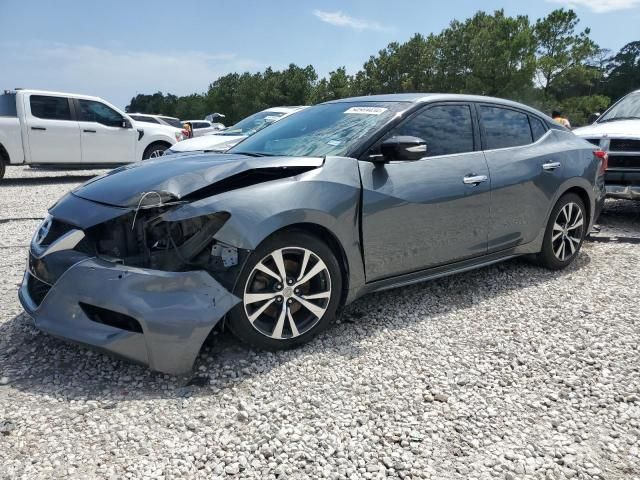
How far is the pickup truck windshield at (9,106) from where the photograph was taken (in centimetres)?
1089

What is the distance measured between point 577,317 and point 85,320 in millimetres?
3208

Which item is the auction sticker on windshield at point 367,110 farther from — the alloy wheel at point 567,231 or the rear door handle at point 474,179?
the alloy wheel at point 567,231

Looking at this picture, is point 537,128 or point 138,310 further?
point 537,128

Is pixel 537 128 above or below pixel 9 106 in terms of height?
below

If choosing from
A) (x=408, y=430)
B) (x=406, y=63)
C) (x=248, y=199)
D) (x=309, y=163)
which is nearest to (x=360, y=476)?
(x=408, y=430)

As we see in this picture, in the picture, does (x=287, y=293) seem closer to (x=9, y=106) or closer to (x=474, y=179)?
(x=474, y=179)

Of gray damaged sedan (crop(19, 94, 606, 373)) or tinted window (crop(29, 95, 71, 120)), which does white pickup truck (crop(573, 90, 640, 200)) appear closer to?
gray damaged sedan (crop(19, 94, 606, 373))

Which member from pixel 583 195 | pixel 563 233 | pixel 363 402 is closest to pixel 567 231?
pixel 563 233

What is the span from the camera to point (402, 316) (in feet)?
12.2

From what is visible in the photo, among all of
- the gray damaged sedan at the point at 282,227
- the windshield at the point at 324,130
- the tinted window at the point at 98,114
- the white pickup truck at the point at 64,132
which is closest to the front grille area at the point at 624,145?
the gray damaged sedan at the point at 282,227

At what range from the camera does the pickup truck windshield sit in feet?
35.7

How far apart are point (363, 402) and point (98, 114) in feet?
36.4

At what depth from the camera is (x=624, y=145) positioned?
6.55 meters

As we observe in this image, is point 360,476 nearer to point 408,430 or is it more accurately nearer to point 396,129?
point 408,430
